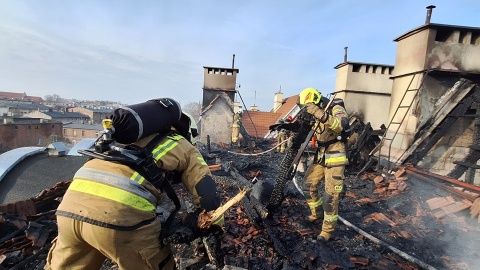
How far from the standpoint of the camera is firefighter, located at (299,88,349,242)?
402 centimetres

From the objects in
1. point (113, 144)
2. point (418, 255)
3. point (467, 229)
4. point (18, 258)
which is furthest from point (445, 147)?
point (18, 258)

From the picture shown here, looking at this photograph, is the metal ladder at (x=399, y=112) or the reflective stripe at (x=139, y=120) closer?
the reflective stripe at (x=139, y=120)

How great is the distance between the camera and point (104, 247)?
1742 millimetres

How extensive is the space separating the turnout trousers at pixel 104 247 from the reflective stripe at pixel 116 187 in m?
0.19

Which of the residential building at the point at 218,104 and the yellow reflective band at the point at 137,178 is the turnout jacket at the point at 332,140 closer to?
the yellow reflective band at the point at 137,178

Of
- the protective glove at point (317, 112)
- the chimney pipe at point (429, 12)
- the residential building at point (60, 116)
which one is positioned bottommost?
the residential building at point (60, 116)

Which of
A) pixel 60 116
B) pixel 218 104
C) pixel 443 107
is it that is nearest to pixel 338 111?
pixel 443 107

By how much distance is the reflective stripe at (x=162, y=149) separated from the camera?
1.96 metres

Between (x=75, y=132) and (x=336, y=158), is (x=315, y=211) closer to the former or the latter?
(x=336, y=158)

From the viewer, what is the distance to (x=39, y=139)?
37.5 m

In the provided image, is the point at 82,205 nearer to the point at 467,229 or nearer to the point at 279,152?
the point at 467,229

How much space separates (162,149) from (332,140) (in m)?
3.09

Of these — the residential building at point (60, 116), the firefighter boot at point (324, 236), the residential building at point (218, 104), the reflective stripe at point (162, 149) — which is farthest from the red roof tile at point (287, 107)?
the residential building at point (60, 116)

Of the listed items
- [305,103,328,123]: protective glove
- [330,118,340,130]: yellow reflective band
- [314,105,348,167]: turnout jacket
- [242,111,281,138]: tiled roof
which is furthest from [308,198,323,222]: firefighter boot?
[242,111,281,138]: tiled roof
